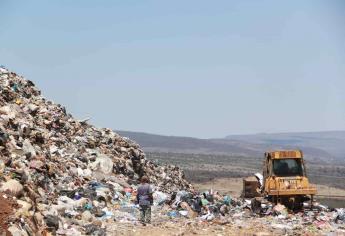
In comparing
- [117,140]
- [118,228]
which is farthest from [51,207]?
[117,140]

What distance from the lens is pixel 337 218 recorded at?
14.4 meters

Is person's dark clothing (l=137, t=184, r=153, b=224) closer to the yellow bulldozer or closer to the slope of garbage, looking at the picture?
the slope of garbage

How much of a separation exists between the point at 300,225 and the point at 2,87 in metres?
11.3

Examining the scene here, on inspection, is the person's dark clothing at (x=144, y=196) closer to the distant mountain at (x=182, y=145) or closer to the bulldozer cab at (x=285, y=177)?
the bulldozer cab at (x=285, y=177)

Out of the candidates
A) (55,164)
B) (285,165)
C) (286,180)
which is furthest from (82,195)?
(285,165)

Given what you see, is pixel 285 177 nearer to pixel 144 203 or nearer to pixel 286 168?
pixel 286 168

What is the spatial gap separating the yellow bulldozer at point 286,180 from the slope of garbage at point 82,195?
1.55ft

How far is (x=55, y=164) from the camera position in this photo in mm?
16000

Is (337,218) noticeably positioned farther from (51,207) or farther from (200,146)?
(200,146)

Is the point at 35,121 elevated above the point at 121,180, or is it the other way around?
the point at 35,121

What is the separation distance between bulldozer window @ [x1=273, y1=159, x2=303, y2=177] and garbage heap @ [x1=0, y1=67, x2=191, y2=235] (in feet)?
14.9

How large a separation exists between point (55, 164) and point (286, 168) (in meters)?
6.77

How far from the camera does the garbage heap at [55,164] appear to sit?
11102 mm

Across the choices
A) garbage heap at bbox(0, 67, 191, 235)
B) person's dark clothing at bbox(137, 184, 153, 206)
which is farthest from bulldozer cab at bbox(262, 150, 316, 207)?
garbage heap at bbox(0, 67, 191, 235)
